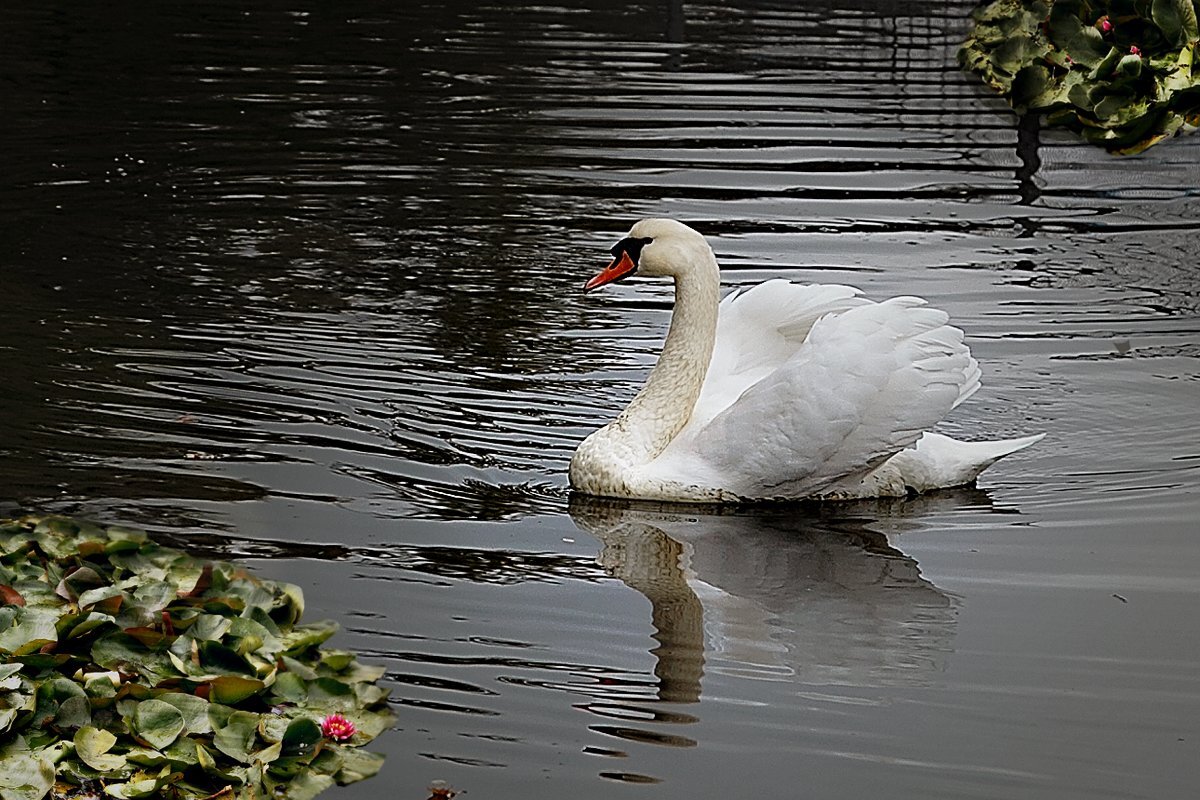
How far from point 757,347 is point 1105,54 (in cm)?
514

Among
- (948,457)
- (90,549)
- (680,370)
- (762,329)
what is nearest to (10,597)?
(90,549)

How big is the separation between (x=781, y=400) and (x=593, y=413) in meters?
1.68

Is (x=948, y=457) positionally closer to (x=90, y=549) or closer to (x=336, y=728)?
(x=336, y=728)

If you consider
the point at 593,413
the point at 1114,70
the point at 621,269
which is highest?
the point at 1114,70

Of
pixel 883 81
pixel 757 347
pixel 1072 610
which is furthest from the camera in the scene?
pixel 883 81

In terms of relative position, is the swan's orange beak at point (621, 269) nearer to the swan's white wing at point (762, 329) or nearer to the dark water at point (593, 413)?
the swan's white wing at point (762, 329)

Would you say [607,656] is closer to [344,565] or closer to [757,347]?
[344,565]

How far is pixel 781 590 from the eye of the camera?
22.0 ft

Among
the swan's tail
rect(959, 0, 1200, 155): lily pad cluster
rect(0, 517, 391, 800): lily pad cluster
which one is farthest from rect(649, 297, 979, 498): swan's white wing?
rect(959, 0, 1200, 155): lily pad cluster

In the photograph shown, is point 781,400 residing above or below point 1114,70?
below

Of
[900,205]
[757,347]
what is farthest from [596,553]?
[900,205]

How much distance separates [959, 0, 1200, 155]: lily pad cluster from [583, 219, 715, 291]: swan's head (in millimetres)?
4563

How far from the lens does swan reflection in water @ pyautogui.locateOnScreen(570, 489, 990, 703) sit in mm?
6012

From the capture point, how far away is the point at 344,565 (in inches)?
Answer: 264
